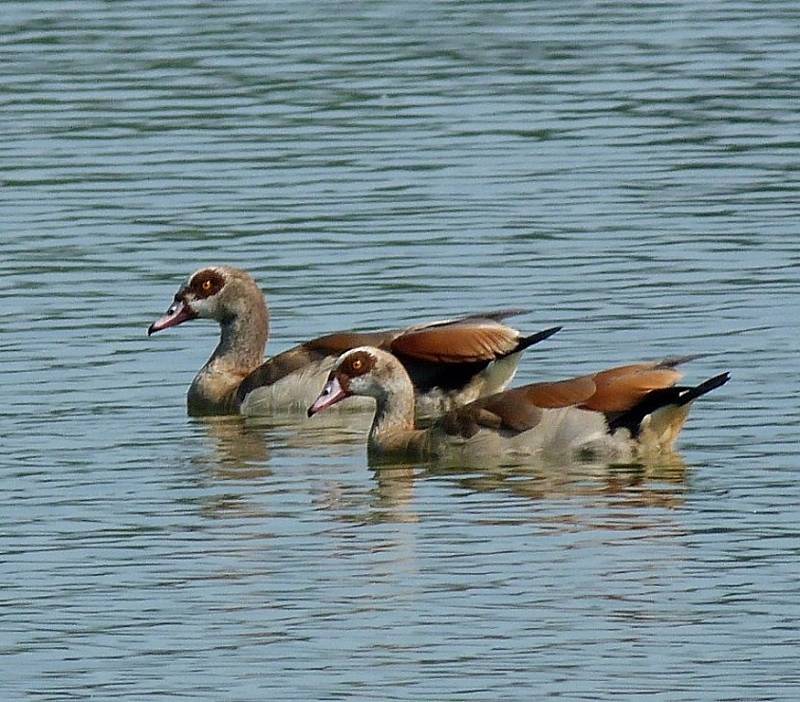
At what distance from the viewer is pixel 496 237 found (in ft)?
73.9

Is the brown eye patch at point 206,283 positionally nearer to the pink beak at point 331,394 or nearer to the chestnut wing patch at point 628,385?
the pink beak at point 331,394

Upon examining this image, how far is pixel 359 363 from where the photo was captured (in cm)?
1680

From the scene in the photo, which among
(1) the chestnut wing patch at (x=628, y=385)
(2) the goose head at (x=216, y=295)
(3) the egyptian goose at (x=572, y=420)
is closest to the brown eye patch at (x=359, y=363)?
(3) the egyptian goose at (x=572, y=420)

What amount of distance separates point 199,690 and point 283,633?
88 cm

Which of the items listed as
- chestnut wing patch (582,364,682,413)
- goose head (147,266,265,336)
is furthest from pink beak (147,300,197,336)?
chestnut wing patch (582,364,682,413)

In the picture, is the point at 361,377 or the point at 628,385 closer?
the point at 628,385

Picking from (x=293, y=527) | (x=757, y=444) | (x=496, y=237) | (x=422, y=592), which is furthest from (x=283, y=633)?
(x=496, y=237)

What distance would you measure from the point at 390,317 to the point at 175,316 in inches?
63.2

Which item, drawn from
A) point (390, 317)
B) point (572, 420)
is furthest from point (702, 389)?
point (390, 317)

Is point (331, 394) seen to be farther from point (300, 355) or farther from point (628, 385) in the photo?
point (628, 385)

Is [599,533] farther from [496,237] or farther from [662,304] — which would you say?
[496,237]

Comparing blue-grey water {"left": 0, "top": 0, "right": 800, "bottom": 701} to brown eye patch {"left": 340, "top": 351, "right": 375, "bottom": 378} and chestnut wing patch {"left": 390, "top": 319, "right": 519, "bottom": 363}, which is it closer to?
brown eye patch {"left": 340, "top": 351, "right": 375, "bottom": 378}

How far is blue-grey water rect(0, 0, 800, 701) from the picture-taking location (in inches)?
478

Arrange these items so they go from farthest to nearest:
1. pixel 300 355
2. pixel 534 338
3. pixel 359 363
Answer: pixel 300 355
pixel 534 338
pixel 359 363
